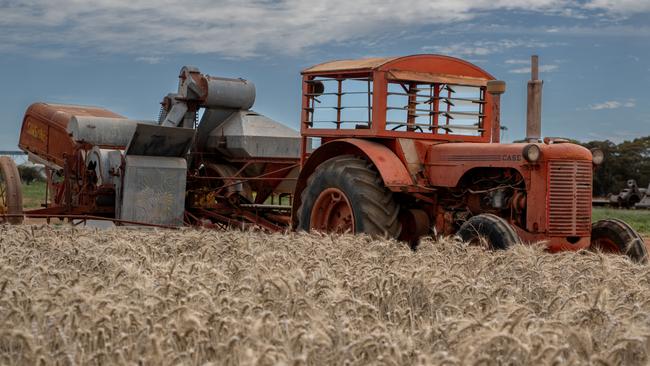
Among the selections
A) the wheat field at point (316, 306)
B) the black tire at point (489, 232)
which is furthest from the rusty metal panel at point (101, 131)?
the black tire at point (489, 232)

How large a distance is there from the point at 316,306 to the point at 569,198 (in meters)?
5.67

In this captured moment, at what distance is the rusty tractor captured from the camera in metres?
10.7

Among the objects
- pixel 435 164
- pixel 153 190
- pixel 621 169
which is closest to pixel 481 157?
pixel 435 164

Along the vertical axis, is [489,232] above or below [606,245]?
above

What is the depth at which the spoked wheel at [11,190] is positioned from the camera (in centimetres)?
1430

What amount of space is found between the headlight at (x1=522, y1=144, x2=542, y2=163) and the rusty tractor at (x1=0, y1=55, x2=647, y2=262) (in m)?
0.01

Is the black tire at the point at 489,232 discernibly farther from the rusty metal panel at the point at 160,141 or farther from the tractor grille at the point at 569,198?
the rusty metal panel at the point at 160,141

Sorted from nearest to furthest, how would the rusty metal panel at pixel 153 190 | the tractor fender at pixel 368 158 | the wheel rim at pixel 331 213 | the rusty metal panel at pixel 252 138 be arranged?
1. the tractor fender at pixel 368 158
2. the wheel rim at pixel 331 213
3. the rusty metal panel at pixel 153 190
4. the rusty metal panel at pixel 252 138

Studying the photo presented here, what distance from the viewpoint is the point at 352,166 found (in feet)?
37.0

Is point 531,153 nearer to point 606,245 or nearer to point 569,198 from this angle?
point 569,198

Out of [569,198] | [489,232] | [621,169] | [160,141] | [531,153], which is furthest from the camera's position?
[621,169]

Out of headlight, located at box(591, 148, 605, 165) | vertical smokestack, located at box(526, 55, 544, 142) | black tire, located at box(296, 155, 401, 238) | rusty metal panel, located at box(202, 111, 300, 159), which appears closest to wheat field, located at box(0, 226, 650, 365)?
black tire, located at box(296, 155, 401, 238)

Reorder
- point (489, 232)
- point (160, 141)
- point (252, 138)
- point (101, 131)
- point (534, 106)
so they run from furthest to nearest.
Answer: point (252, 138) < point (101, 131) < point (160, 141) < point (534, 106) < point (489, 232)

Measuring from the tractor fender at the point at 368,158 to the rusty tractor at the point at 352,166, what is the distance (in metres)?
0.02
